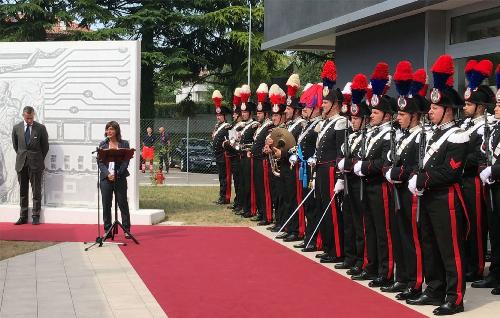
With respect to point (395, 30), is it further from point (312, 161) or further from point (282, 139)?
point (312, 161)

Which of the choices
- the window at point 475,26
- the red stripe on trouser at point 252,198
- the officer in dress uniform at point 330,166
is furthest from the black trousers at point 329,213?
the red stripe on trouser at point 252,198

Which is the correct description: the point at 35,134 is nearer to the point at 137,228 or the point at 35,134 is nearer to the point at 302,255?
the point at 137,228

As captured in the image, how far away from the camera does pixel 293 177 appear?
36.6 feet

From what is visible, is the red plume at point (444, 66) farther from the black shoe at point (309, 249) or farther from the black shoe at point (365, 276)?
the black shoe at point (309, 249)

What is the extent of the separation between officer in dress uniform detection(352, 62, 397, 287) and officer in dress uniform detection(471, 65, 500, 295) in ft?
3.15

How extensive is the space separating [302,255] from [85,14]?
28199 mm

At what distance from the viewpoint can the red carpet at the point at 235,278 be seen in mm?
6973

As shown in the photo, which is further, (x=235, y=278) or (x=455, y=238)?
(x=235, y=278)

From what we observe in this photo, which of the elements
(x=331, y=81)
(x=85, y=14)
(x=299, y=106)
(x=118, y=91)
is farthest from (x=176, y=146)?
(x=331, y=81)

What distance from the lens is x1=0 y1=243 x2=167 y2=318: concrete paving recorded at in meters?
6.95

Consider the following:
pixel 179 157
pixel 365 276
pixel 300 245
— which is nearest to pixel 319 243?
pixel 300 245

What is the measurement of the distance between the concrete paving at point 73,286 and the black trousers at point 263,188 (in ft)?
10.4

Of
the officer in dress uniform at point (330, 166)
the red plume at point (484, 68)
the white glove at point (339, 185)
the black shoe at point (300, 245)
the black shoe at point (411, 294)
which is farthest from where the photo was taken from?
the black shoe at point (300, 245)

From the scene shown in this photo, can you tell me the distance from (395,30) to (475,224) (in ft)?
17.3
